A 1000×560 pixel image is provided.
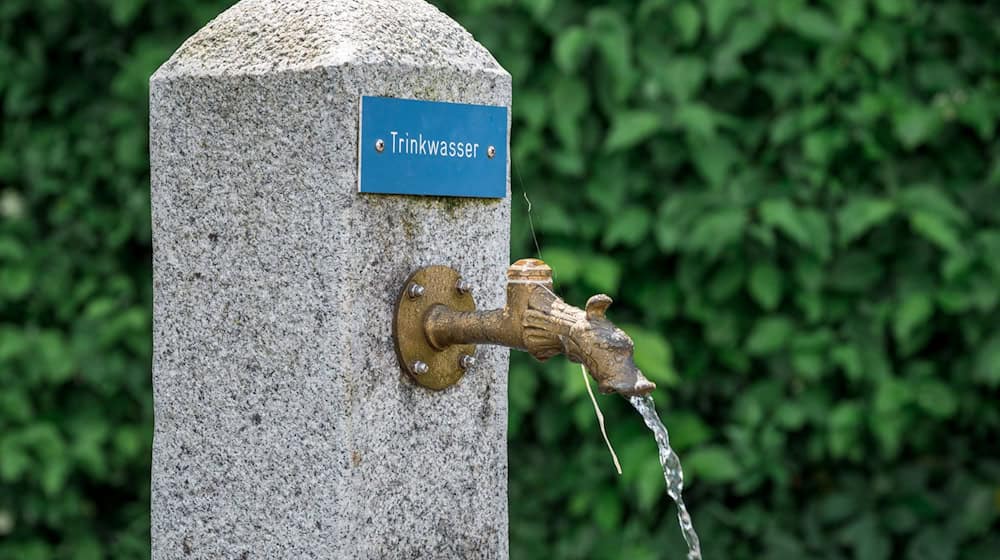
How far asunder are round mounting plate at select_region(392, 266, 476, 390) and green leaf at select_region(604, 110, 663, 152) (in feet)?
4.82

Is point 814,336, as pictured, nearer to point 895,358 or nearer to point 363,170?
point 895,358

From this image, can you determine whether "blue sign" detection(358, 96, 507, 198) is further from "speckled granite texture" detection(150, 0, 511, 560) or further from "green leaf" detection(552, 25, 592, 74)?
"green leaf" detection(552, 25, 592, 74)

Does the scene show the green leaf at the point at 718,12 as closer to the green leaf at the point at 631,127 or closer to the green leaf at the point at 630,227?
the green leaf at the point at 631,127

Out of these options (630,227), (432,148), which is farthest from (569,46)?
(432,148)

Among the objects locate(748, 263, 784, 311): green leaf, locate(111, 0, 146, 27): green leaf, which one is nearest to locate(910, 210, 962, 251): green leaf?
locate(748, 263, 784, 311): green leaf

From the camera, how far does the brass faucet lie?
142 centimetres

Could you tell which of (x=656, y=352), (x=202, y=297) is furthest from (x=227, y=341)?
(x=656, y=352)

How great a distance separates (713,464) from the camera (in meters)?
3.10

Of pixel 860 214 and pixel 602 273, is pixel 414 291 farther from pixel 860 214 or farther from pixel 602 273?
pixel 860 214

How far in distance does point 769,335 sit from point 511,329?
67.0 inches

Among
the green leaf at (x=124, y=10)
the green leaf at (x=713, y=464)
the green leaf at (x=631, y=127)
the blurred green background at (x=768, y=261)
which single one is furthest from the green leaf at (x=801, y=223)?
the green leaf at (x=124, y=10)

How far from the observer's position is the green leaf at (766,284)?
10.2ft

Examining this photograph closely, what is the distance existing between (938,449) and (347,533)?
2121mm

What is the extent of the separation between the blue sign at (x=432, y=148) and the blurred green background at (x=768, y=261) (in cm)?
130
